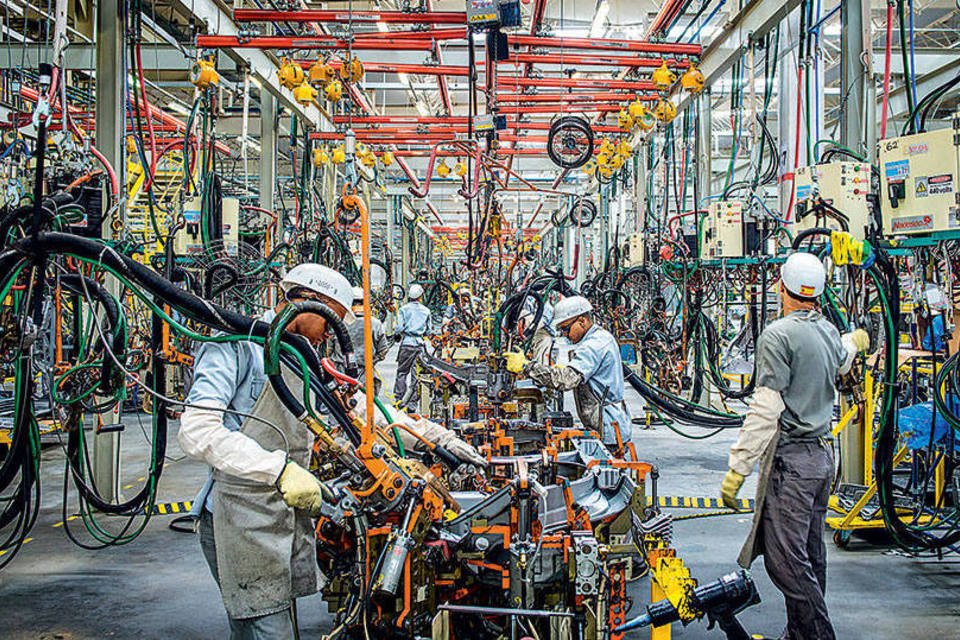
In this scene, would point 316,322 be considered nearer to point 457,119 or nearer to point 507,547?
point 507,547

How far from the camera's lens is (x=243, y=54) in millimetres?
8742

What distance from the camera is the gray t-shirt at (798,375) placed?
143 inches

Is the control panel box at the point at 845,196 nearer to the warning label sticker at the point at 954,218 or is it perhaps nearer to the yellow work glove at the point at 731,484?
the warning label sticker at the point at 954,218

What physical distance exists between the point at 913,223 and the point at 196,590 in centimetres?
470

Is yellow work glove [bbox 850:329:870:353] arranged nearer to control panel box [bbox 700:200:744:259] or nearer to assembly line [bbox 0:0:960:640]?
assembly line [bbox 0:0:960:640]

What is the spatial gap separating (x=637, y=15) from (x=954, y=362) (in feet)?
22.8

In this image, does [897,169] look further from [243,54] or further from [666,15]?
[243,54]

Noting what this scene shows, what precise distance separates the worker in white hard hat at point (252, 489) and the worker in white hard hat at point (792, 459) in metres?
2.06

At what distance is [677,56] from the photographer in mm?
9031

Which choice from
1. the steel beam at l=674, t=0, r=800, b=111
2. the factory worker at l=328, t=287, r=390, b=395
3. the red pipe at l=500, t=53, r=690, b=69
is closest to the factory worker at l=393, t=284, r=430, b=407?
the factory worker at l=328, t=287, r=390, b=395

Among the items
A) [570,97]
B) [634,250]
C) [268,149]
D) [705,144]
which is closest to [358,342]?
[268,149]

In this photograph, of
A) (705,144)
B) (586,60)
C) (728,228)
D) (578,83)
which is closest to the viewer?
(728,228)

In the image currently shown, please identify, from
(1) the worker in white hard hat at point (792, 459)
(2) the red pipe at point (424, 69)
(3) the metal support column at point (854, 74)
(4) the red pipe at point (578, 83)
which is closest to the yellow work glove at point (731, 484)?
(1) the worker in white hard hat at point (792, 459)

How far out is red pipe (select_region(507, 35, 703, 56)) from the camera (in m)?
8.45
